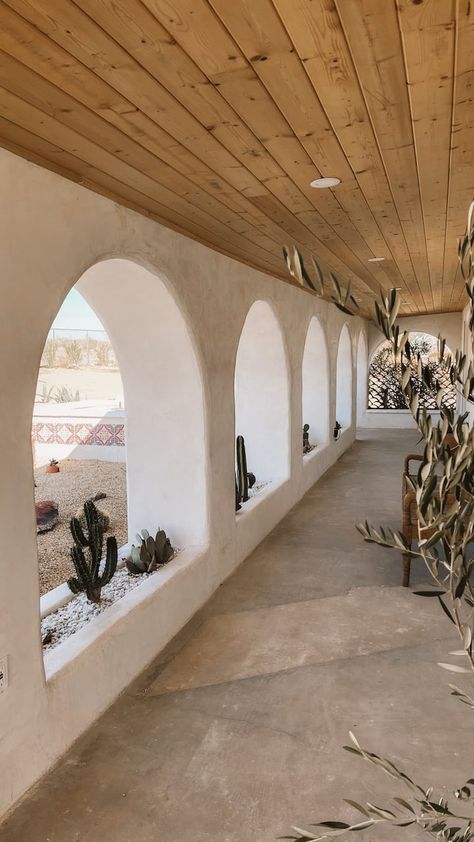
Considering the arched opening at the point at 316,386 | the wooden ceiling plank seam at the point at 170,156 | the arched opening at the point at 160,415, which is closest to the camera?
the wooden ceiling plank seam at the point at 170,156

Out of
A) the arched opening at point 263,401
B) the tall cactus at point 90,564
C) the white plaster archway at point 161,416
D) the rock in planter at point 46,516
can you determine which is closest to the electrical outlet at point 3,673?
the tall cactus at point 90,564

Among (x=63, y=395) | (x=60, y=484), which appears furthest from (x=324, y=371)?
(x=63, y=395)

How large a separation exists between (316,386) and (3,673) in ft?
24.7

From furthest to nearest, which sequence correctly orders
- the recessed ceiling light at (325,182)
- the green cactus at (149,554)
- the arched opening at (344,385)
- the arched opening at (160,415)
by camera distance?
the arched opening at (344,385) < the arched opening at (160,415) < the green cactus at (149,554) < the recessed ceiling light at (325,182)

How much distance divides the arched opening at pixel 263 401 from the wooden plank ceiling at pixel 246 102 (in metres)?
3.21

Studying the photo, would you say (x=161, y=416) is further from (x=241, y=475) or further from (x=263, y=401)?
(x=263, y=401)

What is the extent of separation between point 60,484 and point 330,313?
5383 millimetres

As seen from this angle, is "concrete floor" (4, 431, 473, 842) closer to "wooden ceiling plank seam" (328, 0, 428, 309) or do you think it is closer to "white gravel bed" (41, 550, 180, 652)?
"white gravel bed" (41, 550, 180, 652)

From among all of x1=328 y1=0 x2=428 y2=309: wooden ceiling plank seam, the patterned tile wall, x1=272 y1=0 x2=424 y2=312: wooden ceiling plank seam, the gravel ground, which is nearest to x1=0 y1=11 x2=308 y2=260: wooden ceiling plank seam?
x1=272 y1=0 x2=424 y2=312: wooden ceiling plank seam

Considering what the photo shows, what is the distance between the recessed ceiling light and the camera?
9.89ft

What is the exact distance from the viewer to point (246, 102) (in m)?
2.09

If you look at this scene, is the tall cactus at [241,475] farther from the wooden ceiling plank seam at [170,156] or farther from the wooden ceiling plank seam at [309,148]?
the wooden ceiling plank seam at [170,156]

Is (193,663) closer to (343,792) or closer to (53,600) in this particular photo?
(53,600)

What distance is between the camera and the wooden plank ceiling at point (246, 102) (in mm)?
1578
